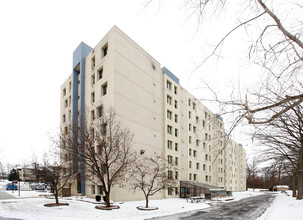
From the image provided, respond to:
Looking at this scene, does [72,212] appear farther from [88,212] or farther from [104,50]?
[104,50]

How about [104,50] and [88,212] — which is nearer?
[88,212]

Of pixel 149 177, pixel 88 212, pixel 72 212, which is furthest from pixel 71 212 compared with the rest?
pixel 149 177

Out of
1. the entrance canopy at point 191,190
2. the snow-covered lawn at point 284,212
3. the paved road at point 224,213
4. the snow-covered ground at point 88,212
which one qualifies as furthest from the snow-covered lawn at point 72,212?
the entrance canopy at point 191,190

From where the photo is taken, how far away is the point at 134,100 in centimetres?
3145

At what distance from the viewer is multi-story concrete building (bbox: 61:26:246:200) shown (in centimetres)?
2922

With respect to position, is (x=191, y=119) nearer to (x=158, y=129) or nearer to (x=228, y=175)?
(x=158, y=129)

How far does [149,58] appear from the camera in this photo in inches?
1449

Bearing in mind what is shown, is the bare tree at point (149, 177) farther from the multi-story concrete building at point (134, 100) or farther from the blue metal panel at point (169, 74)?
the blue metal panel at point (169, 74)

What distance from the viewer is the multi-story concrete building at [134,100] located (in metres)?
29.2

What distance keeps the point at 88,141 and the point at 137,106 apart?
41.2ft

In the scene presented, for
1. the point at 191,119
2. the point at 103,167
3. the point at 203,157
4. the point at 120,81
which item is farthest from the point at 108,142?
the point at 203,157

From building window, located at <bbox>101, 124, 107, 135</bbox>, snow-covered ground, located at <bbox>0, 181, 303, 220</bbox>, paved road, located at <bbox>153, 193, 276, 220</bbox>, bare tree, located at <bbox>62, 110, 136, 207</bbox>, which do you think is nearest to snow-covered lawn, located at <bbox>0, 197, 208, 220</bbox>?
snow-covered ground, located at <bbox>0, 181, 303, 220</bbox>

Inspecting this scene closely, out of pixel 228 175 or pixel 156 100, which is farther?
pixel 228 175

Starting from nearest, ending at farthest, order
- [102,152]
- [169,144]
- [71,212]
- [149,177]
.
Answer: [71,212]
[102,152]
[149,177]
[169,144]
